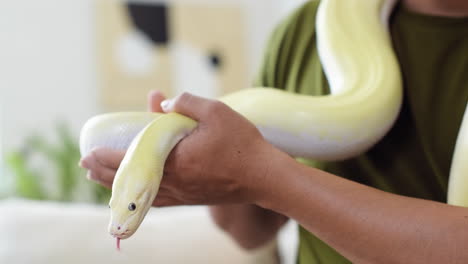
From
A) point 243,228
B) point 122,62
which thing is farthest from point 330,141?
point 122,62

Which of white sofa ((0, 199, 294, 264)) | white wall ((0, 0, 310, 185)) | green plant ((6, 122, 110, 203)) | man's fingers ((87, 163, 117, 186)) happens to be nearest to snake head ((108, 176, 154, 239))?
man's fingers ((87, 163, 117, 186))

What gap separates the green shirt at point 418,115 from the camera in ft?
2.25

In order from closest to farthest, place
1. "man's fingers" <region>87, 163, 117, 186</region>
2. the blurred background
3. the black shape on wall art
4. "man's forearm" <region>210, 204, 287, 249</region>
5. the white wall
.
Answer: "man's fingers" <region>87, 163, 117, 186</region> → "man's forearm" <region>210, 204, 287, 249</region> → the blurred background → the white wall → the black shape on wall art

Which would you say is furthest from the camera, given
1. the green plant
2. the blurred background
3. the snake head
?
the blurred background

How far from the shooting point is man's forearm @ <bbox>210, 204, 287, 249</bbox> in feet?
2.96

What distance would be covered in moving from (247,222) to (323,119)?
330 millimetres

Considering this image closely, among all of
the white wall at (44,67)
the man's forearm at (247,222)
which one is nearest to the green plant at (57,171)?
the white wall at (44,67)

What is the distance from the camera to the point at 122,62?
2.41 metres

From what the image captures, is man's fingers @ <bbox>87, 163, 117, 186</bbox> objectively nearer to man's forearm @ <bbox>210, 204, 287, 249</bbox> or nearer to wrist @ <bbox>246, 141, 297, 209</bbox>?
wrist @ <bbox>246, 141, 297, 209</bbox>

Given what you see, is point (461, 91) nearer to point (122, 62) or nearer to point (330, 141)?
point (330, 141)

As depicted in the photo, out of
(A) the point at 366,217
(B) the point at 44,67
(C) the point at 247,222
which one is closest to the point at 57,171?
(B) the point at 44,67

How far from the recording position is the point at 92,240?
1255 mm

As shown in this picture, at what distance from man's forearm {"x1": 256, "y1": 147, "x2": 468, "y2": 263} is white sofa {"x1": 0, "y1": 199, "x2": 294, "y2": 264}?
26.3 inches

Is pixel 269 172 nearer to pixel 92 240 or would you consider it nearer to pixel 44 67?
pixel 92 240
